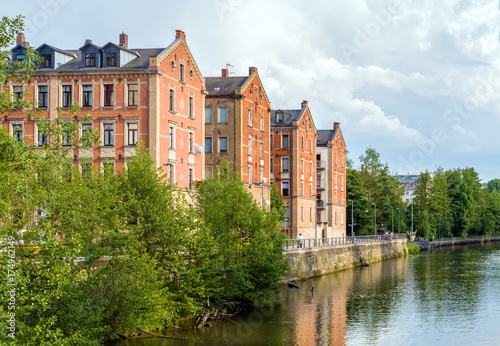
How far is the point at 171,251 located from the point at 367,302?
20108mm

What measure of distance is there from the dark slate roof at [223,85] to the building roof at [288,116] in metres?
16.2

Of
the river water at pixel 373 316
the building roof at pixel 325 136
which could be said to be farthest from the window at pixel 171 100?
the building roof at pixel 325 136

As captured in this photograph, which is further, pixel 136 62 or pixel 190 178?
pixel 190 178

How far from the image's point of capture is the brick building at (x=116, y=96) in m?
54.1

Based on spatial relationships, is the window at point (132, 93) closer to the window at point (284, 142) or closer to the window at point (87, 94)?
the window at point (87, 94)

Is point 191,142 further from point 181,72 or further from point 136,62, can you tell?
point 136,62

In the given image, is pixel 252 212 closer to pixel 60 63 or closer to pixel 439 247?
pixel 60 63

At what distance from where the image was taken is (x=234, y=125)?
69812 millimetres

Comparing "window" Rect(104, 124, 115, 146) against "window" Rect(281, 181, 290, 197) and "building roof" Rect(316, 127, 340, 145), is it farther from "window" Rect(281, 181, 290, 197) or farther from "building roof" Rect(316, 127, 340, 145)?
"building roof" Rect(316, 127, 340, 145)

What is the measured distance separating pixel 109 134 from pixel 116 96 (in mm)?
3217

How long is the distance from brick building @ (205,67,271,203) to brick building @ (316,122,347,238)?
93.3 feet

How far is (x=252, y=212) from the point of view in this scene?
1652 inches

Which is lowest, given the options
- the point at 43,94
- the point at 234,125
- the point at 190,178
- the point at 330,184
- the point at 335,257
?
the point at 335,257

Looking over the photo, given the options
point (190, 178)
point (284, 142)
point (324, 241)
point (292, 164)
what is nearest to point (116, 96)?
point (190, 178)
